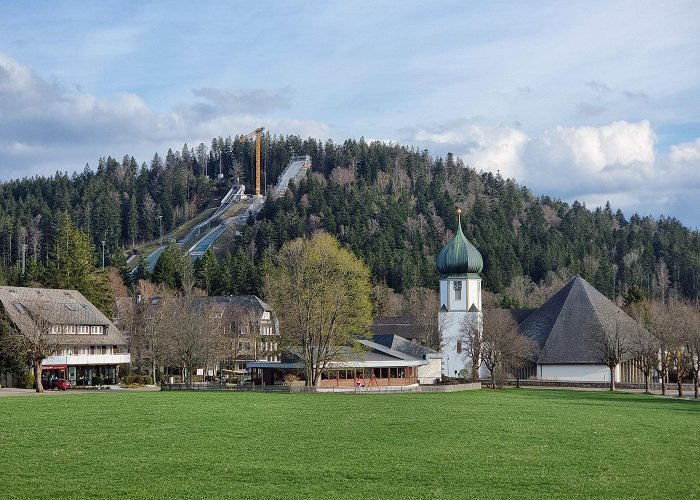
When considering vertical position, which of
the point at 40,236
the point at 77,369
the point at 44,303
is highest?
the point at 40,236

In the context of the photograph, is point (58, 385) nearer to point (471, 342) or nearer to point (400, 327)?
point (471, 342)

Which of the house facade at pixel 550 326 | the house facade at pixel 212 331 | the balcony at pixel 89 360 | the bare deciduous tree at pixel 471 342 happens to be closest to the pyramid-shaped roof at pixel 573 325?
the house facade at pixel 550 326

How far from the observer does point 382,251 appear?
158m

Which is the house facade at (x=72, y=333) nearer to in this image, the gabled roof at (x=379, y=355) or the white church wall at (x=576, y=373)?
the gabled roof at (x=379, y=355)

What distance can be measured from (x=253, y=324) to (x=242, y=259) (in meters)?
38.3

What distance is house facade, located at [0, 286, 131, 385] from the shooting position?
77188mm

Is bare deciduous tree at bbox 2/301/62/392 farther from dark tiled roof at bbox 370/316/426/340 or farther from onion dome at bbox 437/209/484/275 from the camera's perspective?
dark tiled roof at bbox 370/316/426/340

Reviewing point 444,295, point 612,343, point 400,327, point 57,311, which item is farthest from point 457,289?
point 57,311

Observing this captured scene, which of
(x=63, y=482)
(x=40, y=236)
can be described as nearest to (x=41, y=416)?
(x=63, y=482)

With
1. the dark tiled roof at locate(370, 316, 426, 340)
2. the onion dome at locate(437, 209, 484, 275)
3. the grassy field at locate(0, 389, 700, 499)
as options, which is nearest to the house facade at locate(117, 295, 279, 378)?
the dark tiled roof at locate(370, 316, 426, 340)

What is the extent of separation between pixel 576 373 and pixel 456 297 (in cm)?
1479

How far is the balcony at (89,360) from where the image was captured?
78.6 m

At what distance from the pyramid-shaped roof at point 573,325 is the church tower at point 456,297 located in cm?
591

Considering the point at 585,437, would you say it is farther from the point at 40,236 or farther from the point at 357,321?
the point at 40,236
